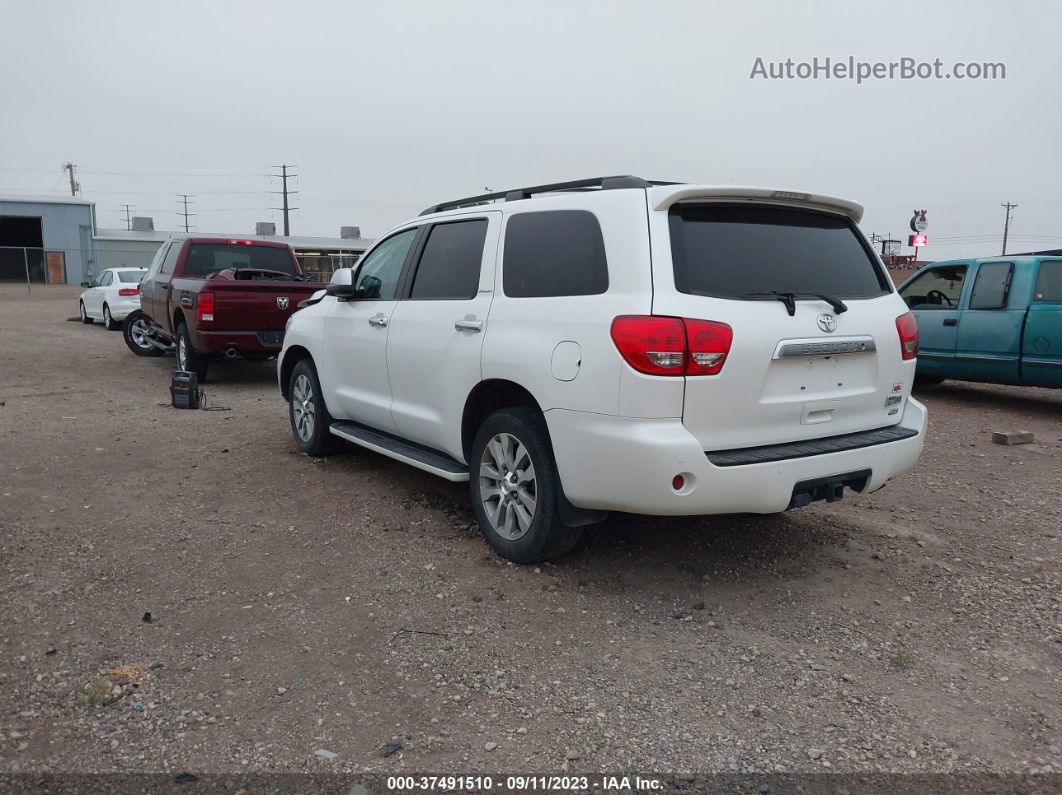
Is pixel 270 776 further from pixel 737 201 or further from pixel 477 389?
pixel 737 201

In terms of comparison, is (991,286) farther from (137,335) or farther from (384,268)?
(137,335)

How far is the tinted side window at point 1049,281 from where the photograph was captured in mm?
8914

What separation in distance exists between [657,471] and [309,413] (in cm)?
389

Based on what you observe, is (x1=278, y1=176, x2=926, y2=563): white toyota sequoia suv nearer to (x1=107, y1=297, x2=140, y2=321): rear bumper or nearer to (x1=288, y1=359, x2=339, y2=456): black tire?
(x1=288, y1=359, x2=339, y2=456): black tire

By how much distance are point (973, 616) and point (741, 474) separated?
1.41 metres

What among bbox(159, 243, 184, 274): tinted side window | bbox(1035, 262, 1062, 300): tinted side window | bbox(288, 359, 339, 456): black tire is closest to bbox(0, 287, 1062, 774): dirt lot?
bbox(288, 359, 339, 456): black tire

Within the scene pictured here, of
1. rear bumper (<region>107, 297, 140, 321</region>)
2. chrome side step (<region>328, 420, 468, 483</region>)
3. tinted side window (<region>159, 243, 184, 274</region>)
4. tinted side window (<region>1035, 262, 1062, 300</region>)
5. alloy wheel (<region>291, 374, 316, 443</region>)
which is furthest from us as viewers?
rear bumper (<region>107, 297, 140, 321</region>)

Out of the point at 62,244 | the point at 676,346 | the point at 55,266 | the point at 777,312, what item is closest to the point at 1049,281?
the point at 777,312

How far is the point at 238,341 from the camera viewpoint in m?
9.87

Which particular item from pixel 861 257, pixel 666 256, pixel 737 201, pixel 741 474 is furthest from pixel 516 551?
pixel 861 257

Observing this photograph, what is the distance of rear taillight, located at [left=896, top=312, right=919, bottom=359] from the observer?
14.2 feet

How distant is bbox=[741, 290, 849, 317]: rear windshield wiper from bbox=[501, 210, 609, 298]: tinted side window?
2.33 feet

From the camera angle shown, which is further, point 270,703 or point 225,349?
point 225,349

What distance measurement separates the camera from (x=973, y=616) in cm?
392
